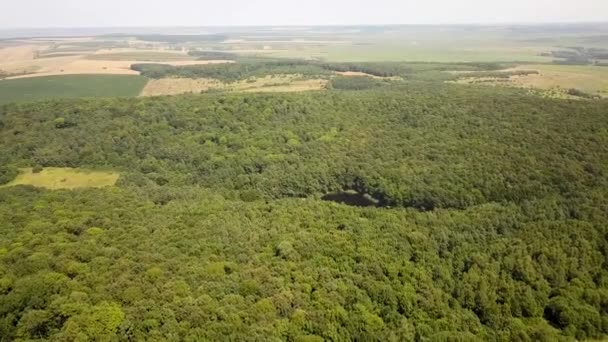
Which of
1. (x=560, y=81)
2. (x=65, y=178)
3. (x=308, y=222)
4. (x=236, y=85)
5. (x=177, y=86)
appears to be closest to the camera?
(x=308, y=222)

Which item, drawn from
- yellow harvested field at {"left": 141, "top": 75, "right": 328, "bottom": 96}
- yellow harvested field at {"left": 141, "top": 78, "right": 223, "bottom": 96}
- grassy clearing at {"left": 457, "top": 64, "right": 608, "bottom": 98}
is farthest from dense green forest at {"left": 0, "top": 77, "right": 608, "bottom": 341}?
grassy clearing at {"left": 457, "top": 64, "right": 608, "bottom": 98}

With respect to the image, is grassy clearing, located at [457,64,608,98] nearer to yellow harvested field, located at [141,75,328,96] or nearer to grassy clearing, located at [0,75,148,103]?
yellow harvested field, located at [141,75,328,96]

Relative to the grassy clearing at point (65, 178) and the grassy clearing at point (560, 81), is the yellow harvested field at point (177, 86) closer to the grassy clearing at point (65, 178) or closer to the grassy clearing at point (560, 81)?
the grassy clearing at point (65, 178)

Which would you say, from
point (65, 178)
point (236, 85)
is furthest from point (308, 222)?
point (236, 85)

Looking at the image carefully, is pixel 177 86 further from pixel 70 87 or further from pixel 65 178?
pixel 65 178

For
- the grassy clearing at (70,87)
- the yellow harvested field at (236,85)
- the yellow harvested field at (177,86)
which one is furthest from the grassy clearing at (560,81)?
the grassy clearing at (70,87)

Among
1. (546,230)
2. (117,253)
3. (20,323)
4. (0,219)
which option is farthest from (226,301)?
(546,230)
